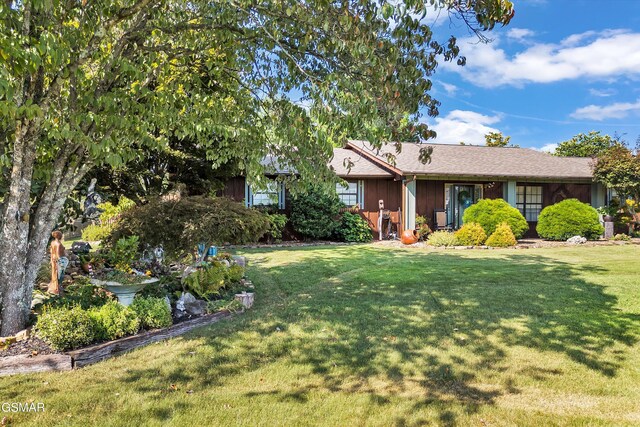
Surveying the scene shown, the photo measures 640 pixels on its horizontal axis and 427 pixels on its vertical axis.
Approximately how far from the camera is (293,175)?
6.04 metres

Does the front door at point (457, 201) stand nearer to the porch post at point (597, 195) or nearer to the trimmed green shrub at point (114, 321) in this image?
the porch post at point (597, 195)

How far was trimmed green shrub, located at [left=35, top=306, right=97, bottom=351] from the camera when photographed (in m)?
4.01

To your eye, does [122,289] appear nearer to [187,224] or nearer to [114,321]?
[114,321]

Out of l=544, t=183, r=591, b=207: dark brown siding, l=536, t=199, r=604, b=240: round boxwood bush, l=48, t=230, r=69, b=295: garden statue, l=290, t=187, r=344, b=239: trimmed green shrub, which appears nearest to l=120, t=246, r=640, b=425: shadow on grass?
l=48, t=230, r=69, b=295: garden statue

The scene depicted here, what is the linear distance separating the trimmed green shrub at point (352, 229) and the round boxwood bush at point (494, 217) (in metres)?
3.88

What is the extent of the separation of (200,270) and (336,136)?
340 cm

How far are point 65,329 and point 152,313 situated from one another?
0.96 meters

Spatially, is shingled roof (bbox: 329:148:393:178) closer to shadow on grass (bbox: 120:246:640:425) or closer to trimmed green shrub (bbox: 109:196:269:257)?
shadow on grass (bbox: 120:246:640:425)

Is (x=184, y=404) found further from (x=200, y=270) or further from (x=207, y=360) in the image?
(x=200, y=270)

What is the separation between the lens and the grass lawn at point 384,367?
10.1 feet

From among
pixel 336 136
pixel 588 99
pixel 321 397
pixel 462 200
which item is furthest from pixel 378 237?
pixel 588 99

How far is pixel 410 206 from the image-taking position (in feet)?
52.5

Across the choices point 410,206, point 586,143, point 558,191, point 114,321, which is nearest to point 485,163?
point 558,191

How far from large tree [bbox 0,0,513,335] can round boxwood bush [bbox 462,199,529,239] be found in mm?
10678
